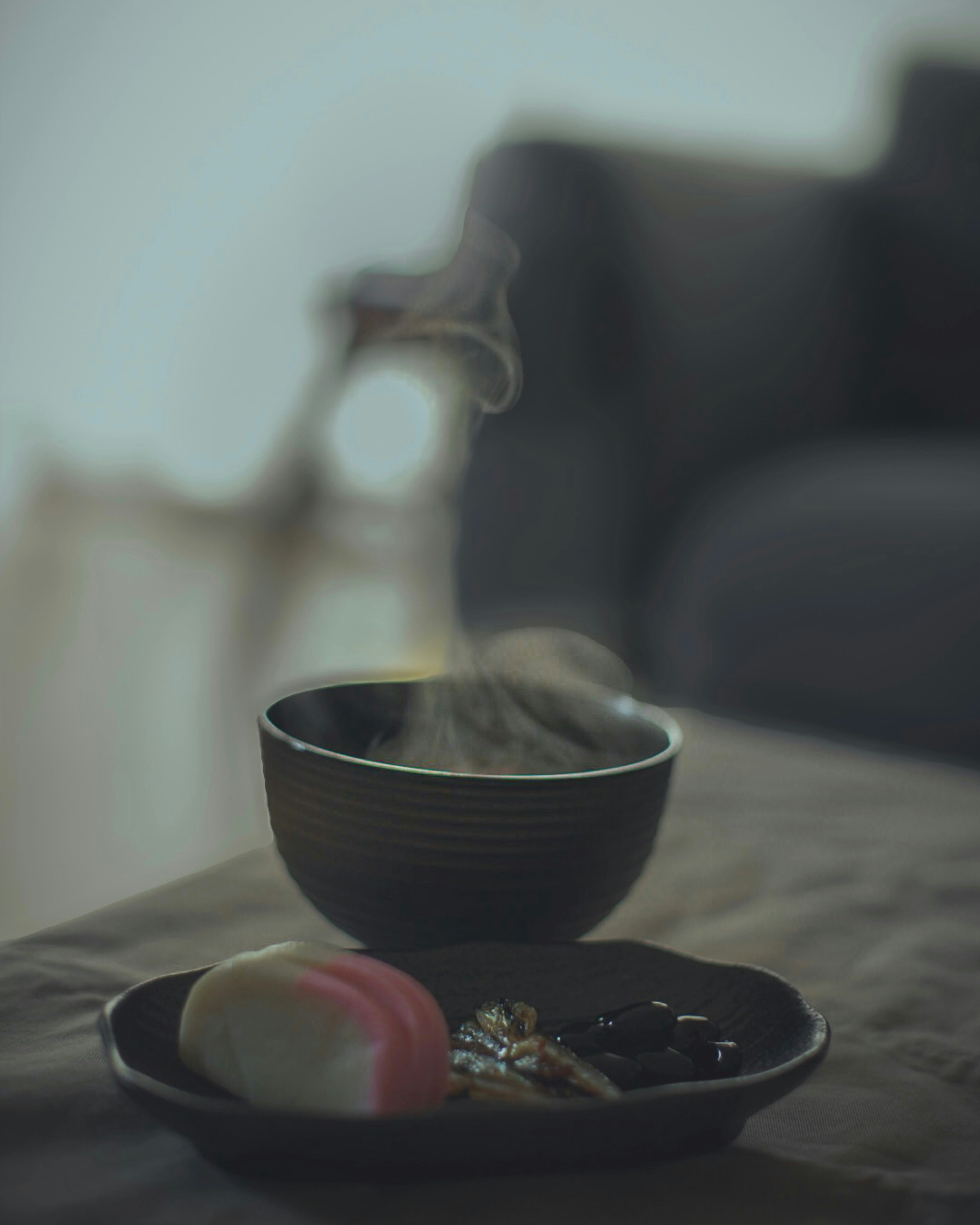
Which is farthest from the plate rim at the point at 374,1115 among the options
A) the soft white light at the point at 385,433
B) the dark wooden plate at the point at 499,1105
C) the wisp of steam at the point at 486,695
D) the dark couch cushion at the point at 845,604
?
the soft white light at the point at 385,433

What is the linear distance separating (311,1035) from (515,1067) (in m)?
0.06

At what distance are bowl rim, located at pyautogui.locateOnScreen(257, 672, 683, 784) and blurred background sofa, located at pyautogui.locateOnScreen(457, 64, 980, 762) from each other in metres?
0.75

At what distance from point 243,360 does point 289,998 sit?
2.58 metres

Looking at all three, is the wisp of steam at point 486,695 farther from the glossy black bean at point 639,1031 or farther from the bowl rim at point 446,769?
the glossy black bean at point 639,1031

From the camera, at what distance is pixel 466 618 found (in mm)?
1362

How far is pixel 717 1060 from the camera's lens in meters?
0.32

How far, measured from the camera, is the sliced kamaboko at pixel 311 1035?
28 cm

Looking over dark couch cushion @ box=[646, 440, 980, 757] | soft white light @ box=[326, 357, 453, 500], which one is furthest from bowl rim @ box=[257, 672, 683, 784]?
soft white light @ box=[326, 357, 453, 500]

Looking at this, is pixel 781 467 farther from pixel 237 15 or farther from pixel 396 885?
pixel 237 15

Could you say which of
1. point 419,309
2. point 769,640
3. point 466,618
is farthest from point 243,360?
point 419,309

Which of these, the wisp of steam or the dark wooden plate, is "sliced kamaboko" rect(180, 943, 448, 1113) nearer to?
the dark wooden plate

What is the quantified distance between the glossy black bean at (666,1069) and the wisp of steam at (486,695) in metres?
0.17

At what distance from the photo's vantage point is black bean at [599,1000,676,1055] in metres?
0.33

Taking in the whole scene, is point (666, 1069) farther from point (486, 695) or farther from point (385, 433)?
point (385, 433)
